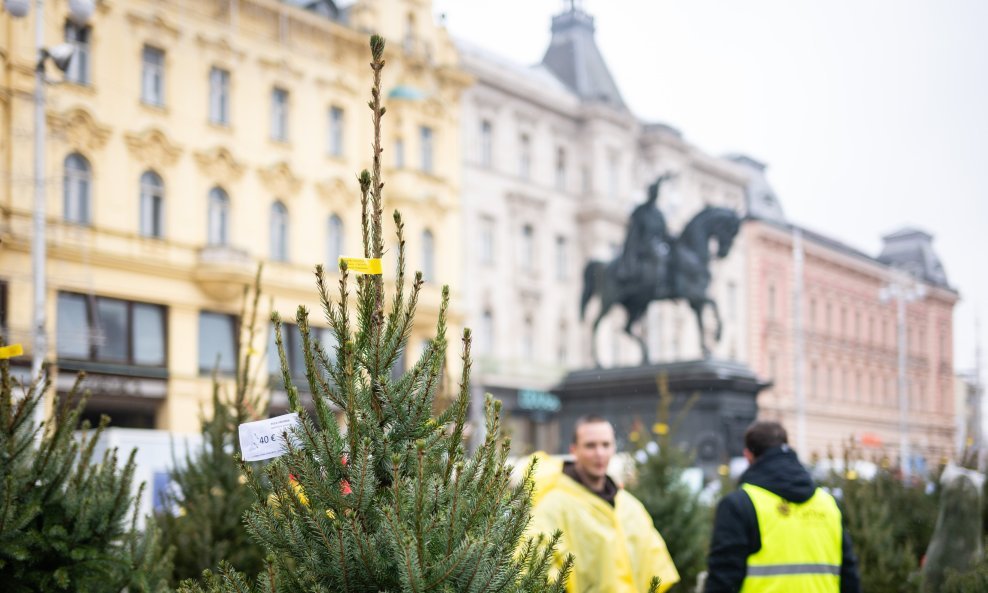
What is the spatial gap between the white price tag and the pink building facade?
167 ft

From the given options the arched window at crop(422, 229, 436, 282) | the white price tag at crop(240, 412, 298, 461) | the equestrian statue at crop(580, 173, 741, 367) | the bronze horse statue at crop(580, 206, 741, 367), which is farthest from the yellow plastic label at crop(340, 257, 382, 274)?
the arched window at crop(422, 229, 436, 282)

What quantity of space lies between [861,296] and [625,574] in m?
57.5

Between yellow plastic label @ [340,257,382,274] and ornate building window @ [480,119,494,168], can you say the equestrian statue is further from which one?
yellow plastic label @ [340,257,382,274]

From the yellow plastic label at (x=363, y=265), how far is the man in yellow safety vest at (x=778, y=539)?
2.75 metres

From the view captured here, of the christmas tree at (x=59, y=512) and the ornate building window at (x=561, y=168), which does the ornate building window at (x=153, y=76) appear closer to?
the ornate building window at (x=561, y=168)

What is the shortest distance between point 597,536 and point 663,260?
1922 centimetres

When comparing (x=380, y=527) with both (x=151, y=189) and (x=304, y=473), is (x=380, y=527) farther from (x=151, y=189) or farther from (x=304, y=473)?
(x=151, y=189)

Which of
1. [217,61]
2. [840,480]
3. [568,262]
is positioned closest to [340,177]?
[217,61]

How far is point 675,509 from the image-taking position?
1104cm

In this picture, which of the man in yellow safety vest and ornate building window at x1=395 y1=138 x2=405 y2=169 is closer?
the man in yellow safety vest

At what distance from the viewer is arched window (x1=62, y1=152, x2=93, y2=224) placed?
26734 mm

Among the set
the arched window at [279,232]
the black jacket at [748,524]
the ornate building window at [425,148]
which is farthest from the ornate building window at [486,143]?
the black jacket at [748,524]

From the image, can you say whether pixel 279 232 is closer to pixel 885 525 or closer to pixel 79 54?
pixel 79 54

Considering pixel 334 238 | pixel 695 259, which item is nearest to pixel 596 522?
pixel 695 259
